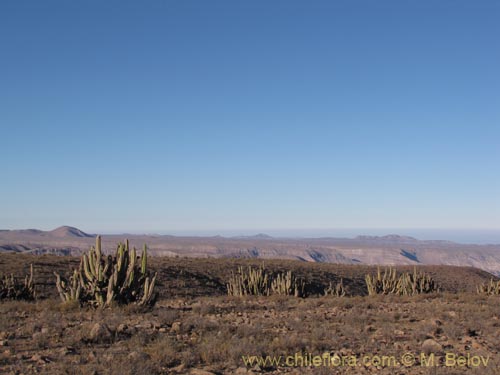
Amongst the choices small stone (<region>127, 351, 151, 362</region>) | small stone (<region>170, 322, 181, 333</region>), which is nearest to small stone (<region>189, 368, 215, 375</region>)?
small stone (<region>127, 351, 151, 362</region>)

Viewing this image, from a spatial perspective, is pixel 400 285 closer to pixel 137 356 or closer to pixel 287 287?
pixel 287 287

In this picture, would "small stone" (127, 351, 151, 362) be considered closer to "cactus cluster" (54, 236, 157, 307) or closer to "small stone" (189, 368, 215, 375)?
"small stone" (189, 368, 215, 375)

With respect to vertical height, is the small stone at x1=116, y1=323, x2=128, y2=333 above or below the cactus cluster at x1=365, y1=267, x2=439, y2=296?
above

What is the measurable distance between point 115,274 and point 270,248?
481ft

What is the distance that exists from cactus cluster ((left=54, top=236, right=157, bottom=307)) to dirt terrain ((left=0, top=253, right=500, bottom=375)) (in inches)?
28.9

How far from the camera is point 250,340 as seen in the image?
25.7ft

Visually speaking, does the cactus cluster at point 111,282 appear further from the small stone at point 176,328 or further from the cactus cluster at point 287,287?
the cactus cluster at point 287,287

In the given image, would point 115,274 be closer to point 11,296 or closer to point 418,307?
point 11,296

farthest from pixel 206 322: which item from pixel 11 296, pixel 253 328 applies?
pixel 11 296

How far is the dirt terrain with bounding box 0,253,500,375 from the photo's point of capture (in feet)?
21.2

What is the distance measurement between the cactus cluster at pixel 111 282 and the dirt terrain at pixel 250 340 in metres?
0.73

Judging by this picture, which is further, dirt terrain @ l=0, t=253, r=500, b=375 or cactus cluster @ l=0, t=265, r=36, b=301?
cactus cluster @ l=0, t=265, r=36, b=301

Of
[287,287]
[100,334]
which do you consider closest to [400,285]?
[287,287]

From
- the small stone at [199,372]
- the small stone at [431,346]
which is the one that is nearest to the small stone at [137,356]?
the small stone at [199,372]
